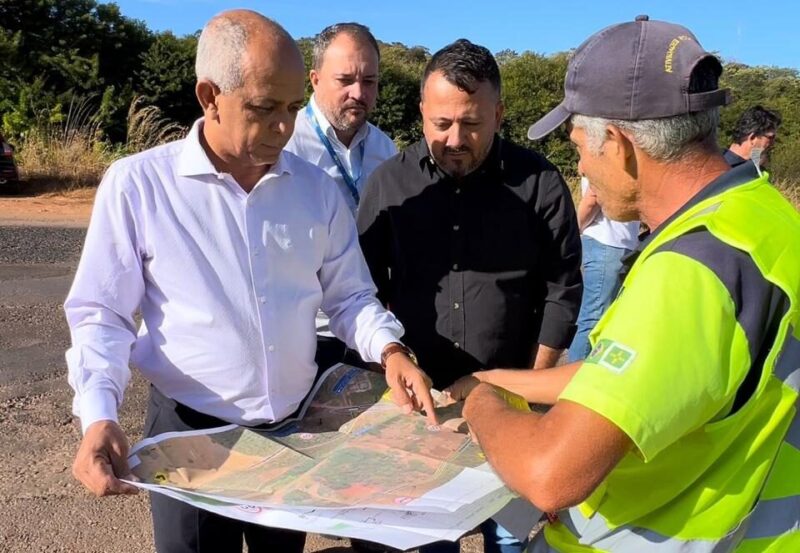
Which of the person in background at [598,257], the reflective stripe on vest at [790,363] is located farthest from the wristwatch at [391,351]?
the person in background at [598,257]

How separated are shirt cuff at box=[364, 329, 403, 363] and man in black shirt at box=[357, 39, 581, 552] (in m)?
0.64

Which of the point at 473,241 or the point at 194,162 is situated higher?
the point at 194,162

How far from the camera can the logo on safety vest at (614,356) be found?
1.25 m

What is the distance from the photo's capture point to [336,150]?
11.8 feet

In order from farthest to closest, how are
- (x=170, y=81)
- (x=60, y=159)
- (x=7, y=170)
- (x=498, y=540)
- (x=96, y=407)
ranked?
(x=170, y=81), (x=60, y=159), (x=7, y=170), (x=498, y=540), (x=96, y=407)

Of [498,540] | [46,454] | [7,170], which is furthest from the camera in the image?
[7,170]

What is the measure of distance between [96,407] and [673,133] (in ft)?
4.81

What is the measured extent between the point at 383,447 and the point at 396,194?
4.30 feet

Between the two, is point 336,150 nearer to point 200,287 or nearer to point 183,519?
point 200,287

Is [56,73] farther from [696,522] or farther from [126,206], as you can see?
[696,522]

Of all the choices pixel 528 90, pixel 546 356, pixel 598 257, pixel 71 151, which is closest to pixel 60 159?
pixel 71 151

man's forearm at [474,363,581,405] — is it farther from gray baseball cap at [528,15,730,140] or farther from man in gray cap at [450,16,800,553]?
gray baseball cap at [528,15,730,140]

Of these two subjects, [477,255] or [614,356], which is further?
[477,255]

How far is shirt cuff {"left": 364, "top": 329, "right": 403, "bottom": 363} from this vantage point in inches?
91.7
